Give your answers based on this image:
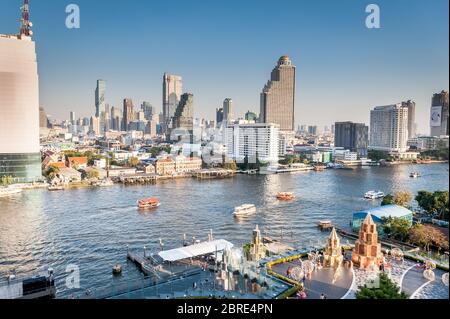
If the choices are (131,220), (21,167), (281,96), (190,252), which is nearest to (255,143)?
(281,96)

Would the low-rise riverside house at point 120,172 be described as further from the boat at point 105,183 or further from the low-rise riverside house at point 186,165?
the low-rise riverside house at point 186,165

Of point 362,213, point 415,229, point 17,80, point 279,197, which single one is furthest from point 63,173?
point 415,229

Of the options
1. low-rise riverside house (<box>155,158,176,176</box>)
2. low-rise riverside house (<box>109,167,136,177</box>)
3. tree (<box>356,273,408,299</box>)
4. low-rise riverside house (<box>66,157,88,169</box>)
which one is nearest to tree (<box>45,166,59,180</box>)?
low-rise riverside house (<box>66,157,88,169</box>)

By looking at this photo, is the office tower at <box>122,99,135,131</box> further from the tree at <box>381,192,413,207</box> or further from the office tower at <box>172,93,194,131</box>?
the tree at <box>381,192,413,207</box>

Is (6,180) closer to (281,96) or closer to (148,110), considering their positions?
(281,96)

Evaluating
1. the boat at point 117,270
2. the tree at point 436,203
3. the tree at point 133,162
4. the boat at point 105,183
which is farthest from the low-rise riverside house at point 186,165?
the boat at point 117,270

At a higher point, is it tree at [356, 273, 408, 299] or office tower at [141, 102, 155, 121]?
office tower at [141, 102, 155, 121]
